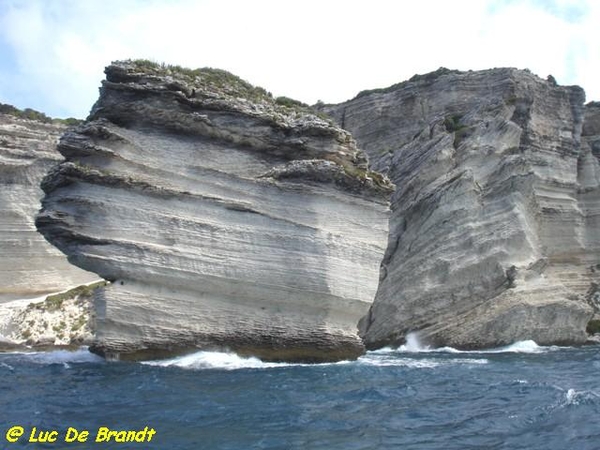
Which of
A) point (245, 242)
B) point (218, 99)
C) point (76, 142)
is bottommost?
point (245, 242)

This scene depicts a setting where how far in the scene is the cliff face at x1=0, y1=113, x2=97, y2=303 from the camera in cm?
4044

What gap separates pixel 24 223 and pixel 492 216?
91.5 feet

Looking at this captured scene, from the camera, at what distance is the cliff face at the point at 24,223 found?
4044 centimetres

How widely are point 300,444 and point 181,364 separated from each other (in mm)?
11519

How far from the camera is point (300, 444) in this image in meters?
12.2

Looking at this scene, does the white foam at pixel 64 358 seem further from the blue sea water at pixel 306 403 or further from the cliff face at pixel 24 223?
the cliff face at pixel 24 223

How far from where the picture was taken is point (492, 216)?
1479 inches

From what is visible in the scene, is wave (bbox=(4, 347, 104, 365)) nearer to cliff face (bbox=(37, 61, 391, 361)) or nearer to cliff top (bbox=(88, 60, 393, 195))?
cliff face (bbox=(37, 61, 391, 361))

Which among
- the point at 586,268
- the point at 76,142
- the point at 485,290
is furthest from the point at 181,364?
the point at 586,268

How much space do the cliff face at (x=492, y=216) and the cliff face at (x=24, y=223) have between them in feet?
65.9

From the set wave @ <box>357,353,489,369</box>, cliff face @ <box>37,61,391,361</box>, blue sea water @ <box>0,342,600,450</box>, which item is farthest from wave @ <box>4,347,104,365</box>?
wave @ <box>357,353,489,369</box>

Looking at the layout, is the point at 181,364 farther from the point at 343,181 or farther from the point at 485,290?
the point at 485,290

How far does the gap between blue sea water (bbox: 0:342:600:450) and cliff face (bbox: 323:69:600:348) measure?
10.3 meters

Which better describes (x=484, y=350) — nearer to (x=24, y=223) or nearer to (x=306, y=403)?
(x=306, y=403)
